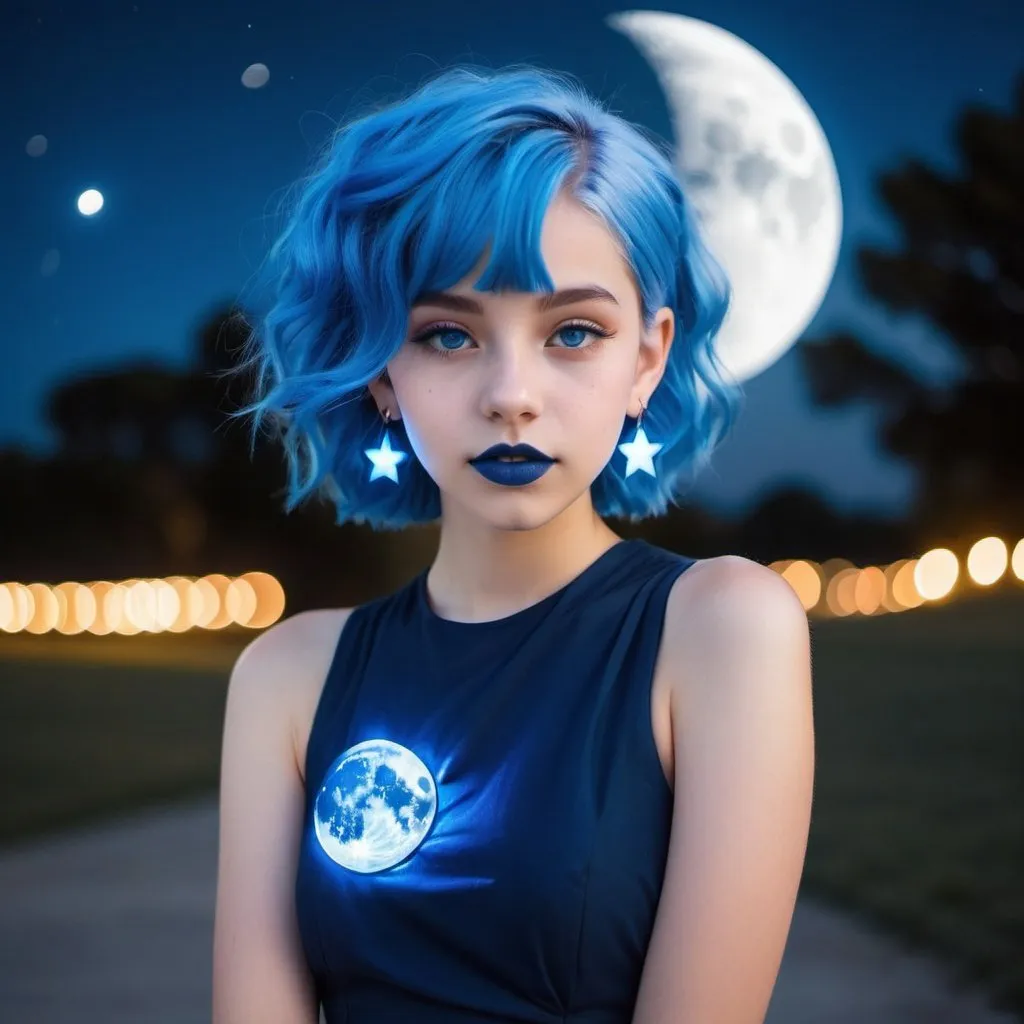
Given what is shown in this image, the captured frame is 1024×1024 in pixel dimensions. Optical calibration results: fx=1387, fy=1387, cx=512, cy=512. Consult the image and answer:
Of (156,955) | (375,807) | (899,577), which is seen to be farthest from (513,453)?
(899,577)

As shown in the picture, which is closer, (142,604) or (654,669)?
(654,669)

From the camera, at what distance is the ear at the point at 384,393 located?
140 cm

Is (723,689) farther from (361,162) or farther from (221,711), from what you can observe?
(221,711)

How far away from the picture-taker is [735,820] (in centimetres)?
116

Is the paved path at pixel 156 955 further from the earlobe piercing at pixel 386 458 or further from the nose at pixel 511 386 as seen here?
the nose at pixel 511 386

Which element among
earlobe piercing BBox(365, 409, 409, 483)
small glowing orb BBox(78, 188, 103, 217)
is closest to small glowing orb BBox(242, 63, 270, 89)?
small glowing orb BBox(78, 188, 103, 217)

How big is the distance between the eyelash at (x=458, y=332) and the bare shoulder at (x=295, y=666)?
1.14 feet

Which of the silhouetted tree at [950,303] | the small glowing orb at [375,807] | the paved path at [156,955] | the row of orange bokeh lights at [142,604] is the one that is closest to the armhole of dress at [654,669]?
the small glowing orb at [375,807]

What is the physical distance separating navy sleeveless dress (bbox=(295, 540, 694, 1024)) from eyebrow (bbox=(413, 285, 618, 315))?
275mm

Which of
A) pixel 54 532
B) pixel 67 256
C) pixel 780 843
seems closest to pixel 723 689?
pixel 780 843

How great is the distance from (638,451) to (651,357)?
12cm

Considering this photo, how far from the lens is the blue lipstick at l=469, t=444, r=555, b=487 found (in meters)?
1.23

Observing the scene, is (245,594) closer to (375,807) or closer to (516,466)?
(375,807)

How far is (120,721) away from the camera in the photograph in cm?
721
